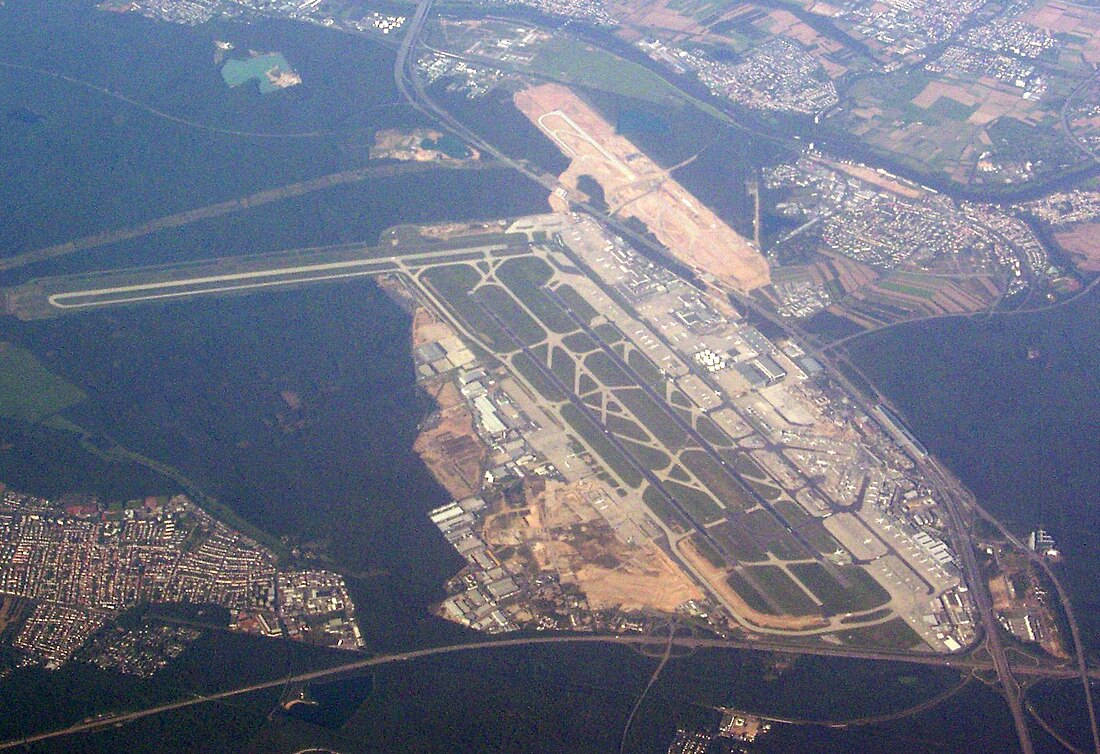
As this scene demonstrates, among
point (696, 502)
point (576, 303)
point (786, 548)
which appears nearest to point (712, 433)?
point (696, 502)

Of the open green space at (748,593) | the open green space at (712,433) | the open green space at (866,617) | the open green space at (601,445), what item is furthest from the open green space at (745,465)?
the open green space at (866,617)

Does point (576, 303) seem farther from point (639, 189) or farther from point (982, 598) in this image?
point (982, 598)

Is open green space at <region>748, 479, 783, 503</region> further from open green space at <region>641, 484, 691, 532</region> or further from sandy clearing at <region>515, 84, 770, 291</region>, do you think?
sandy clearing at <region>515, 84, 770, 291</region>

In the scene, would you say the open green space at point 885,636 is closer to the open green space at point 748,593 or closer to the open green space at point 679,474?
the open green space at point 748,593

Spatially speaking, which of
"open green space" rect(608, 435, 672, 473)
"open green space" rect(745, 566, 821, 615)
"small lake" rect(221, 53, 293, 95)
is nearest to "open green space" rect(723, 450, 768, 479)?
"open green space" rect(608, 435, 672, 473)

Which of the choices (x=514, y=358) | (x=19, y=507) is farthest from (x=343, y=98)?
(x=19, y=507)
